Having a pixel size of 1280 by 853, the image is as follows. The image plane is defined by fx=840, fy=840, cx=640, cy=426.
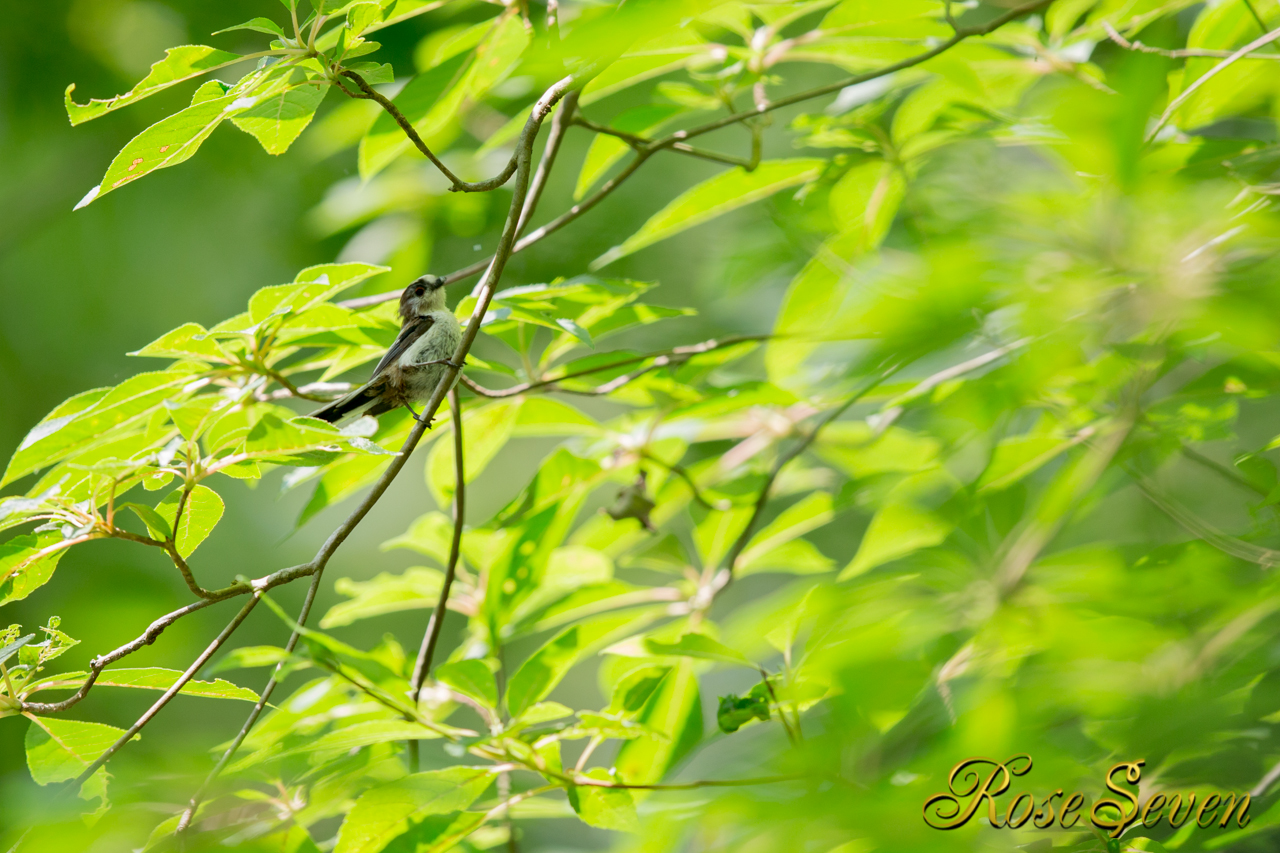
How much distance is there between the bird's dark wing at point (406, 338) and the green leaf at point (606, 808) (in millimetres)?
1236

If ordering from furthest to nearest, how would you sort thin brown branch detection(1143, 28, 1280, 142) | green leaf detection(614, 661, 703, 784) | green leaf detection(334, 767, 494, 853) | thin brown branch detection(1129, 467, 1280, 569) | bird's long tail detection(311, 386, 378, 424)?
bird's long tail detection(311, 386, 378, 424) < green leaf detection(614, 661, 703, 784) < green leaf detection(334, 767, 494, 853) < thin brown branch detection(1143, 28, 1280, 142) < thin brown branch detection(1129, 467, 1280, 569)

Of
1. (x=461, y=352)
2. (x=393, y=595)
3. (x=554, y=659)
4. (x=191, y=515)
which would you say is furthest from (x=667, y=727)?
(x=191, y=515)

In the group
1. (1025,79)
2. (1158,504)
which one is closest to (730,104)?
(1025,79)

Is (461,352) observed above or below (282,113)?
below

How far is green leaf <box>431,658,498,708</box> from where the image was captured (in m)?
1.50

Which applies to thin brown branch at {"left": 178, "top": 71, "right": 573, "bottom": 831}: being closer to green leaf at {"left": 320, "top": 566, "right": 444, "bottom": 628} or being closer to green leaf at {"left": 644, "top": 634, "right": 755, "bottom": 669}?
green leaf at {"left": 644, "top": 634, "right": 755, "bottom": 669}

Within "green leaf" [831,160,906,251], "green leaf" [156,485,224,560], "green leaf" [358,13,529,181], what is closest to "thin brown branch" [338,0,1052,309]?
"green leaf" [831,160,906,251]

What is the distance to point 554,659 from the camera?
5.86ft

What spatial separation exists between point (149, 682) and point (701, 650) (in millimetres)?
974

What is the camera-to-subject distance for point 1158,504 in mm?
957

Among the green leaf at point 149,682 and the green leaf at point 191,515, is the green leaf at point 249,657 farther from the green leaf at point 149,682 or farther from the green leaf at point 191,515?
the green leaf at point 191,515

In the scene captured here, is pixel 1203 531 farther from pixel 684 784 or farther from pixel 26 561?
pixel 26 561

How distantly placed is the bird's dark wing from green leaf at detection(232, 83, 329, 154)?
2.79 feet

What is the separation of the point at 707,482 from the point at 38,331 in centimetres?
640
